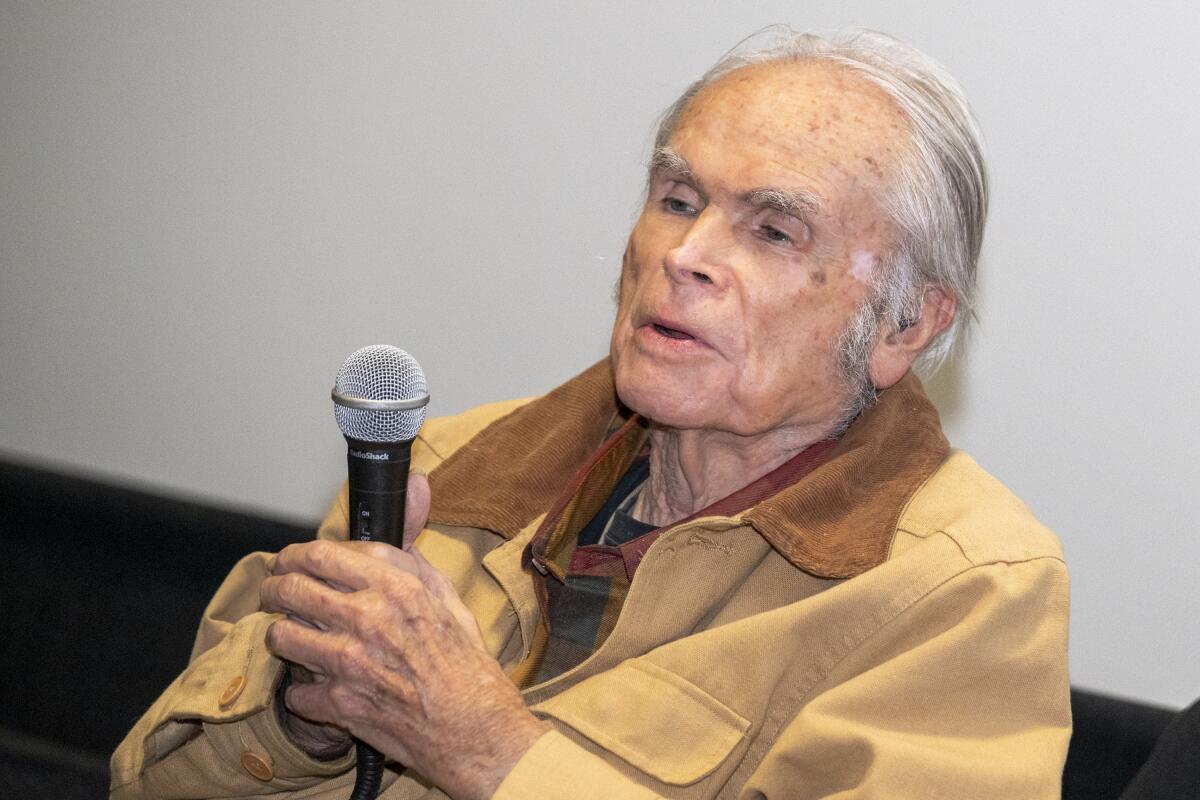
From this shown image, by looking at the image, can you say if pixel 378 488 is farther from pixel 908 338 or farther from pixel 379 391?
pixel 908 338

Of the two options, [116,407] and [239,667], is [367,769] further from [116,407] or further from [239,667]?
[116,407]

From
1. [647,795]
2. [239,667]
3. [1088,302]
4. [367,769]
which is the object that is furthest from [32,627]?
[1088,302]

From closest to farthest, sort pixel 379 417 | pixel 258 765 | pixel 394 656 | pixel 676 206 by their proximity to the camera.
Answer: pixel 379 417 → pixel 394 656 → pixel 258 765 → pixel 676 206

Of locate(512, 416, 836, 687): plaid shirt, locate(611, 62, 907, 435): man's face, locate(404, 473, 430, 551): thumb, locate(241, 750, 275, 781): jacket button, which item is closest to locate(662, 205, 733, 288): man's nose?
locate(611, 62, 907, 435): man's face

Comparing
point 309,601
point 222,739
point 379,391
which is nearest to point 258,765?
point 222,739

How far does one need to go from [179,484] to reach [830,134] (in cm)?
186

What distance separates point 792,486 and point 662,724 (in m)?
0.33

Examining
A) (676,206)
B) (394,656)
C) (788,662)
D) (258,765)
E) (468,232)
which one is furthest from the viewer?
(468,232)

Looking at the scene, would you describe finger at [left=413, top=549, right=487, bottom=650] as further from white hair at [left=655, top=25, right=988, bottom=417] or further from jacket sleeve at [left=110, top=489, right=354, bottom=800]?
white hair at [left=655, top=25, right=988, bottom=417]

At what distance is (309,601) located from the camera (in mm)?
1462

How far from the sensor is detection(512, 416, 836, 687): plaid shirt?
173cm

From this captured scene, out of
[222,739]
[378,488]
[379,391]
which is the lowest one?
[222,739]

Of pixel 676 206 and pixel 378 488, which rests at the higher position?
pixel 676 206

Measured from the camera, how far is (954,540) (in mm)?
1565
